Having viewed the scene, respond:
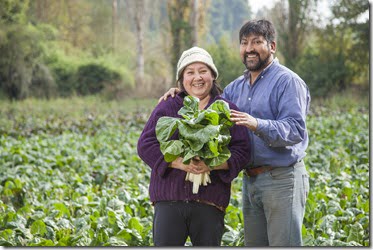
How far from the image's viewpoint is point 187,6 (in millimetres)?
22641

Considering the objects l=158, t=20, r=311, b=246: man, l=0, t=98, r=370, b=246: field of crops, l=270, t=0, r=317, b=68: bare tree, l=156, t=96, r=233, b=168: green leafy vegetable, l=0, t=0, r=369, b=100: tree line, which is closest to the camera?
l=156, t=96, r=233, b=168: green leafy vegetable

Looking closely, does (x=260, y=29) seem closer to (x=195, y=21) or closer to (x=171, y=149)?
(x=171, y=149)

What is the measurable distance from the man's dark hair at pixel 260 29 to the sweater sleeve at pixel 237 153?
1.63 ft

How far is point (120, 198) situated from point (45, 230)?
1.27 m

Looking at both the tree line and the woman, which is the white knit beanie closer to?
the woman

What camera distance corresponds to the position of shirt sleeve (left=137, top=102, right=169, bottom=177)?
9.77ft

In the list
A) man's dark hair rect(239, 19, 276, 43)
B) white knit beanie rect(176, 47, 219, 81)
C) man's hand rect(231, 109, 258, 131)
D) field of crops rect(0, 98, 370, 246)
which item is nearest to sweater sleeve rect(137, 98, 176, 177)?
white knit beanie rect(176, 47, 219, 81)

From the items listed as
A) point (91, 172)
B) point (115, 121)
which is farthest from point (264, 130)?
point (115, 121)

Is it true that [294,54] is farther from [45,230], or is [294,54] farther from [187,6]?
[45,230]

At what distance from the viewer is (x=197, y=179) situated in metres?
2.94

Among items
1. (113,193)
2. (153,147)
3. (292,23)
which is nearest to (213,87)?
(153,147)

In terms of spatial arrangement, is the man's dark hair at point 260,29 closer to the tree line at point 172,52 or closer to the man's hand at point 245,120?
the man's hand at point 245,120

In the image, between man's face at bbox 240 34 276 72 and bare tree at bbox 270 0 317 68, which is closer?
man's face at bbox 240 34 276 72

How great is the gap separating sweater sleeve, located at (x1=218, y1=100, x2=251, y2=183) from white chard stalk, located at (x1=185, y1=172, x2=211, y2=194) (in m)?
0.08
